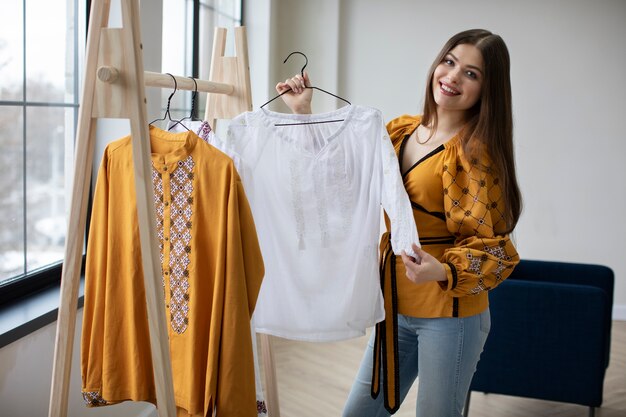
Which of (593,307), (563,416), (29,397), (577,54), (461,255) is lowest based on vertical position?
(563,416)

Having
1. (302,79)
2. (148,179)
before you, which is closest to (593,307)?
(302,79)

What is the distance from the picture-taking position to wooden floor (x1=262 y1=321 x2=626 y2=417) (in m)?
3.49

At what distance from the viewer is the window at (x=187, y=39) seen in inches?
153

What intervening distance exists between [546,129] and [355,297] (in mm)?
3645

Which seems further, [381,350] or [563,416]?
[563,416]

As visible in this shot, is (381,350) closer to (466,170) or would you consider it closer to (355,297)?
(355,297)

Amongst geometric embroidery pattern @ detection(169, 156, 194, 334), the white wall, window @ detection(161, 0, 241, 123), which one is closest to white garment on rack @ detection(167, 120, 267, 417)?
geometric embroidery pattern @ detection(169, 156, 194, 334)

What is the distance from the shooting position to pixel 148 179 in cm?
168

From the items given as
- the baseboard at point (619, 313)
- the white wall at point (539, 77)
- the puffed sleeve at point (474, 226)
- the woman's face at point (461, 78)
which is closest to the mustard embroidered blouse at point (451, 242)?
the puffed sleeve at point (474, 226)

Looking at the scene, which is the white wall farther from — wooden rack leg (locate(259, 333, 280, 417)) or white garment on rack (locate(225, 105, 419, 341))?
white garment on rack (locate(225, 105, 419, 341))

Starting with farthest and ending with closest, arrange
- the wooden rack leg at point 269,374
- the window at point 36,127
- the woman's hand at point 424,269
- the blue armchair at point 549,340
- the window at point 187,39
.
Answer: the window at point 187,39 < the blue armchair at point 549,340 < the window at point 36,127 < the wooden rack leg at point 269,374 < the woman's hand at point 424,269

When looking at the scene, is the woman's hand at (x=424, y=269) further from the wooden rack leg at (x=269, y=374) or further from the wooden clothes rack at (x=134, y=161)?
the wooden rack leg at (x=269, y=374)

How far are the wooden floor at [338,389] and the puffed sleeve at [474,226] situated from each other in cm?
173

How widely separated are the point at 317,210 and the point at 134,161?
0.58 meters
